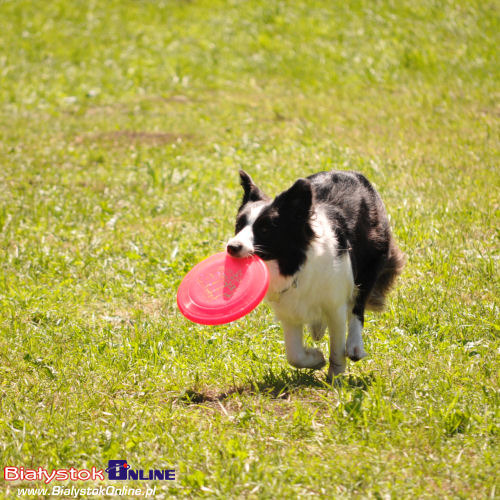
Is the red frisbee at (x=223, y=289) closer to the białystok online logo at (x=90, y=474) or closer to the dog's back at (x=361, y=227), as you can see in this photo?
the dog's back at (x=361, y=227)

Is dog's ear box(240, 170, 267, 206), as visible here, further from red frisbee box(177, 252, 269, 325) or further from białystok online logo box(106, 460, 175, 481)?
białystok online logo box(106, 460, 175, 481)

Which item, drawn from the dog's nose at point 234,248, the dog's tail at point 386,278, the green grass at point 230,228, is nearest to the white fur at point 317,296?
the green grass at point 230,228

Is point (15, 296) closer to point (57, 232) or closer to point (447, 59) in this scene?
point (57, 232)

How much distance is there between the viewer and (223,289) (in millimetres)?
4930

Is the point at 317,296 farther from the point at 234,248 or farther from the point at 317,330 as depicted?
the point at 234,248

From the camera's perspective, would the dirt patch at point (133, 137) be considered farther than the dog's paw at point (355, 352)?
Yes

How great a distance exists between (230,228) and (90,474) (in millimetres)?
4512

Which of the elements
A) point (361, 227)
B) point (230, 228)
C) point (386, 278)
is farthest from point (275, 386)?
point (230, 228)

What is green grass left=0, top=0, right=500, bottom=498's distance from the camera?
4.18 meters

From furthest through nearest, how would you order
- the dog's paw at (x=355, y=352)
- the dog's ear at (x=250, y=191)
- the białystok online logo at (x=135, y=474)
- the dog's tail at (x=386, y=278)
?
the dog's tail at (x=386, y=278)
the dog's paw at (x=355, y=352)
the dog's ear at (x=250, y=191)
the białystok online logo at (x=135, y=474)

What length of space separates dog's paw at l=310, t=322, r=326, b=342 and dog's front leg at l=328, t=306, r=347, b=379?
14 centimetres

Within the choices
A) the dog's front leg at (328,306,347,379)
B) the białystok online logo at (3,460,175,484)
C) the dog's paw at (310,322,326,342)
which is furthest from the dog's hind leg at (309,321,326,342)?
the białystok online logo at (3,460,175,484)

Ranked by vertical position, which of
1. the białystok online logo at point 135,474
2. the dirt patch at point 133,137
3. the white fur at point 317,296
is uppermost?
the white fur at point 317,296

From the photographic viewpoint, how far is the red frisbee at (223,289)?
457 cm
